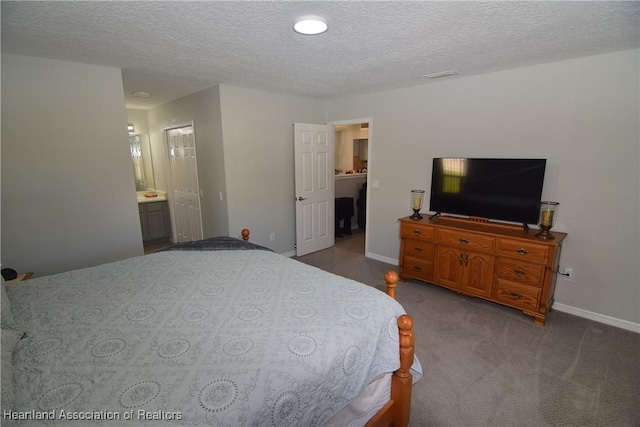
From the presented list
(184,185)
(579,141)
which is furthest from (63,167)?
(579,141)

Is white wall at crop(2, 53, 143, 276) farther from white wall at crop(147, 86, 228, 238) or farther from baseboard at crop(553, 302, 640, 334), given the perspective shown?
baseboard at crop(553, 302, 640, 334)

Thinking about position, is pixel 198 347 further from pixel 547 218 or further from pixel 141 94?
pixel 141 94

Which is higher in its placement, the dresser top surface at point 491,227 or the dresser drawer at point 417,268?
the dresser top surface at point 491,227

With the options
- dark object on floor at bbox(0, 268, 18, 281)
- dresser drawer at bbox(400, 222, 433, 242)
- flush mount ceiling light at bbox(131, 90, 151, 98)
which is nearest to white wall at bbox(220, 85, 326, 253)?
flush mount ceiling light at bbox(131, 90, 151, 98)

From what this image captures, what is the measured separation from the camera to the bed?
3.33 ft

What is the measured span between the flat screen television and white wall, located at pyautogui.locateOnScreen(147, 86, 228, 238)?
107 inches

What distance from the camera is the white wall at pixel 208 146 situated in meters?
3.74

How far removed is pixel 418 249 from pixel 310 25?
2.61 meters

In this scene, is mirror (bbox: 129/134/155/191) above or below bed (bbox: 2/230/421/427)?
above

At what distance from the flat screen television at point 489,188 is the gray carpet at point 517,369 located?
100cm

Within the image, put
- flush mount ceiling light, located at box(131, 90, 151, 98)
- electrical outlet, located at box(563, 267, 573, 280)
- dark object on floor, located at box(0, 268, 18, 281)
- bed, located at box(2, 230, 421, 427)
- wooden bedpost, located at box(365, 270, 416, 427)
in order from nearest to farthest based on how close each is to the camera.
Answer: bed, located at box(2, 230, 421, 427), wooden bedpost, located at box(365, 270, 416, 427), dark object on floor, located at box(0, 268, 18, 281), electrical outlet, located at box(563, 267, 573, 280), flush mount ceiling light, located at box(131, 90, 151, 98)

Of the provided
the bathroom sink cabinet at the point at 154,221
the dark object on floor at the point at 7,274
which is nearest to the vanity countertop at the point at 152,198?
the bathroom sink cabinet at the point at 154,221

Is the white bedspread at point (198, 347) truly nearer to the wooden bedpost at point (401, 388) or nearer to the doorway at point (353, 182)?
the wooden bedpost at point (401, 388)

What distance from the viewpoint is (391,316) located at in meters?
1.60
